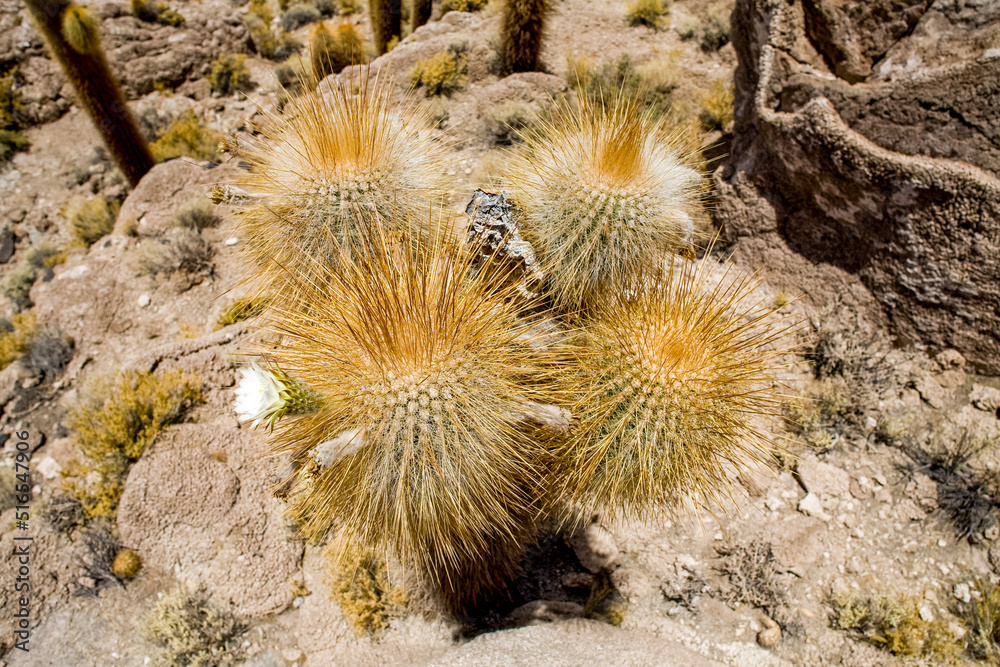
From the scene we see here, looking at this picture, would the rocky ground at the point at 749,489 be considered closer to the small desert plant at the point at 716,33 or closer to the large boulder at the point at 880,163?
the large boulder at the point at 880,163

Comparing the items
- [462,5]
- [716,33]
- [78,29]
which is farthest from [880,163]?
[78,29]

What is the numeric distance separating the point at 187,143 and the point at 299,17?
4734 millimetres

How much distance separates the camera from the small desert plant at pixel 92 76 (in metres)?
5.58

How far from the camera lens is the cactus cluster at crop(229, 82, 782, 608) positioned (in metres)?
1.91

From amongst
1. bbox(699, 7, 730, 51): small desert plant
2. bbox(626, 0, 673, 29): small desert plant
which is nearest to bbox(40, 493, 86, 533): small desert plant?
bbox(699, 7, 730, 51): small desert plant

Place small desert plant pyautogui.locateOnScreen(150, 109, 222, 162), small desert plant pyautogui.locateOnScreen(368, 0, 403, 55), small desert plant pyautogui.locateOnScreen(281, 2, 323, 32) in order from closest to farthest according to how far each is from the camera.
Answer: small desert plant pyautogui.locateOnScreen(150, 109, 222, 162), small desert plant pyautogui.locateOnScreen(368, 0, 403, 55), small desert plant pyautogui.locateOnScreen(281, 2, 323, 32)

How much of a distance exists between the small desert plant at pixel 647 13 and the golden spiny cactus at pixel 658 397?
23.2ft

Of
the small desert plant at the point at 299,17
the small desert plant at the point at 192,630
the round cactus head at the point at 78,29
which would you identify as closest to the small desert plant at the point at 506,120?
the round cactus head at the point at 78,29

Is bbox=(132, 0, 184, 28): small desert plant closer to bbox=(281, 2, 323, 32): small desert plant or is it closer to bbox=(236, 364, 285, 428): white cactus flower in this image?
bbox=(281, 2, 323, 32): small desert plant

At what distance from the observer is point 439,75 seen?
20.7 ft

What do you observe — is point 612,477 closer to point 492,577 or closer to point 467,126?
point 492,577

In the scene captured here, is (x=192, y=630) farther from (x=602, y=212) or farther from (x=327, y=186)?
(x=602, y=212)

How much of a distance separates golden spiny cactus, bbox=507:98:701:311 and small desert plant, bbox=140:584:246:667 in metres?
3.17

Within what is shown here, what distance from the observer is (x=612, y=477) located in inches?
87.6
